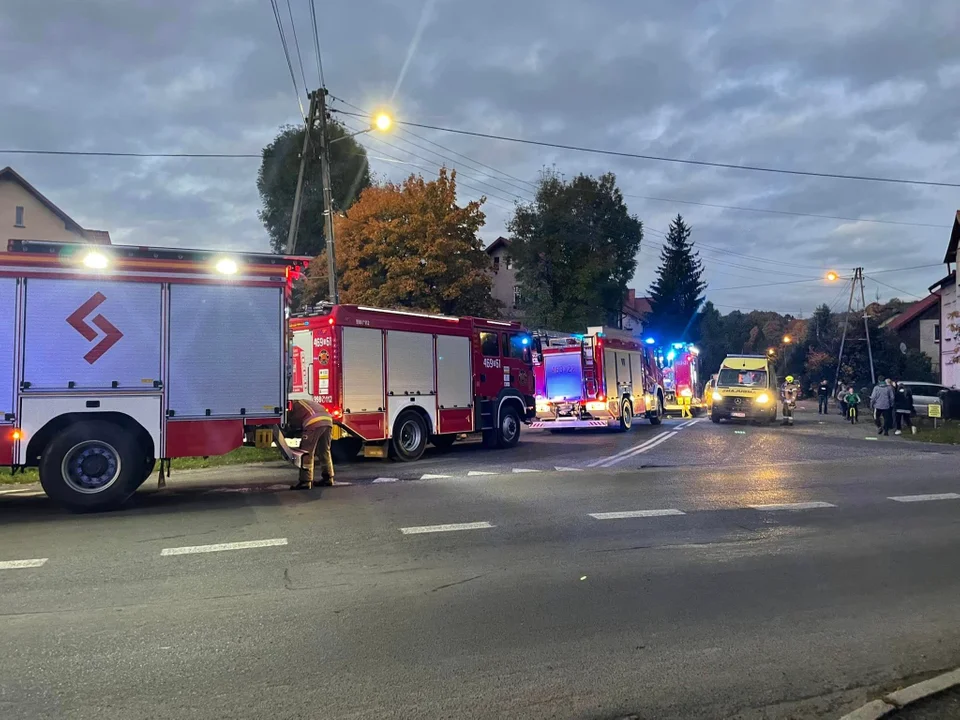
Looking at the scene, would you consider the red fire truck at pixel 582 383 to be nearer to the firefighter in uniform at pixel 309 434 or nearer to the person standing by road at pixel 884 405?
the person standing by road at pixel 884 405

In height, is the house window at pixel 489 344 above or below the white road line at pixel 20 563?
above

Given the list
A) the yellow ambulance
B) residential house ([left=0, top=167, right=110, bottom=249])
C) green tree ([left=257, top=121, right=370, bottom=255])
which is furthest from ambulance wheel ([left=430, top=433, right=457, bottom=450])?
green tree ([left=257, top=121, right=370, bottom=255])

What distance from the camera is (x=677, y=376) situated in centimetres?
3372

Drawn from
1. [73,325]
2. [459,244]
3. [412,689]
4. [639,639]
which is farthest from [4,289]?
[459,244]

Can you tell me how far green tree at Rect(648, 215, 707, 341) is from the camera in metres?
65.9

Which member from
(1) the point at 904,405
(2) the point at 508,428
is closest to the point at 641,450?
(2) the point at 508,428

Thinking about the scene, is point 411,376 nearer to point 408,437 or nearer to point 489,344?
point 408,437

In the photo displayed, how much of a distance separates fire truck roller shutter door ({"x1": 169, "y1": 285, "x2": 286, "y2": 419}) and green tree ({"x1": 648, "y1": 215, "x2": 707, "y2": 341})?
5698cm

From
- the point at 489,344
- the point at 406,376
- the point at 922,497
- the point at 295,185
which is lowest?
the point at 922,497

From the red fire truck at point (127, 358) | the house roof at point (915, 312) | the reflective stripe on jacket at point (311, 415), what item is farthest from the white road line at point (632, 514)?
the house roof at point (915, 312)

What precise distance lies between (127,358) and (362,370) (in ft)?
16.3

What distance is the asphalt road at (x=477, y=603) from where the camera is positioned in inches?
158

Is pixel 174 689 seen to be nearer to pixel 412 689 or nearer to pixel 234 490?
pixel 412 689

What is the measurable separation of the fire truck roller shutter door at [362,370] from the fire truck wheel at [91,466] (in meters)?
4.53
